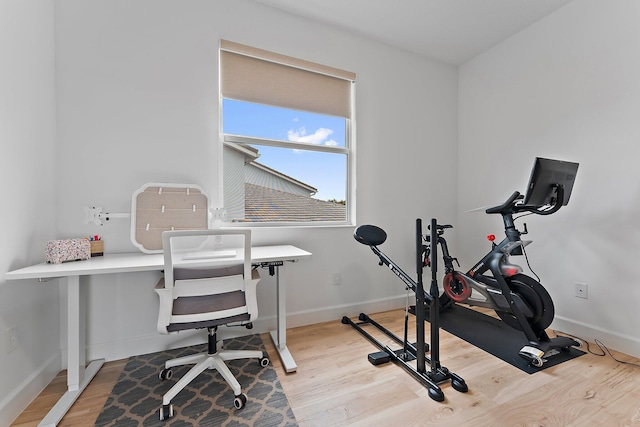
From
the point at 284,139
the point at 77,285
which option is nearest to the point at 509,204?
the point at 284,139

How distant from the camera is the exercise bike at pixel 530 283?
187 centimetres

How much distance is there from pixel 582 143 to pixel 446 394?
2.32m

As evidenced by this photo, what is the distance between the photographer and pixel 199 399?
156cm

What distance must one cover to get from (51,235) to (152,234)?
587 mm

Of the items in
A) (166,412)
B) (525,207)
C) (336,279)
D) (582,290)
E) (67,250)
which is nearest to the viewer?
(166,412)

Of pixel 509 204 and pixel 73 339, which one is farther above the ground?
pixel 509 204

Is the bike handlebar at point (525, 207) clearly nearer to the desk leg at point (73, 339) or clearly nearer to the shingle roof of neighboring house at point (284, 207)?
the shingle roof of neighboring house at point (284, 207)

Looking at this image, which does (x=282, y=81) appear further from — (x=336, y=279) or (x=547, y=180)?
(x=547, y=180)

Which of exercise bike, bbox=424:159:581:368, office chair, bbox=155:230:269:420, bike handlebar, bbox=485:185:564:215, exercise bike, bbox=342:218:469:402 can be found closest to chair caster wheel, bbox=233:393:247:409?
office chair, bbox=155:230:269:420

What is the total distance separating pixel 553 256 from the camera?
2455mm

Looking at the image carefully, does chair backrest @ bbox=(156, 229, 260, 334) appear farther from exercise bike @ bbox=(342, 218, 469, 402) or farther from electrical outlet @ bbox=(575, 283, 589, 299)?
electrical outlet @ bbox=(575, 283, 589, 299)

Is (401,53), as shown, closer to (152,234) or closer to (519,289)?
(519,289)

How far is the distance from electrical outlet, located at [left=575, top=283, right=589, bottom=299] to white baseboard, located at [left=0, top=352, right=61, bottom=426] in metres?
3.88

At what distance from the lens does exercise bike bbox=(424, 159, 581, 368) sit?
1867 mm
